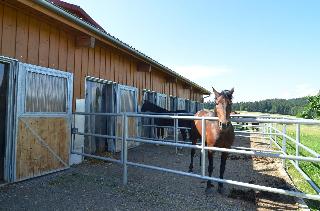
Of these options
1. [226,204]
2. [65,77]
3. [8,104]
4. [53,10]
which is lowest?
[226,204]

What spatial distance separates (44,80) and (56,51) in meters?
0.81

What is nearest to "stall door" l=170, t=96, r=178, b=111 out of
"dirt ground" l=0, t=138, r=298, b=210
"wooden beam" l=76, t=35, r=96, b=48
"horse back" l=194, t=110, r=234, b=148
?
"dirt ground" l=0, t=138, r=298, b=210

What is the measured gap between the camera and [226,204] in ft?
14.4

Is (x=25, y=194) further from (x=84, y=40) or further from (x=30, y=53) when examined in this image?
(x=84, y=40)

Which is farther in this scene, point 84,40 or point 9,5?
point 84,40

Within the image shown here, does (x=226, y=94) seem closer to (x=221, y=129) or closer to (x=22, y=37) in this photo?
(x=221, y=129)

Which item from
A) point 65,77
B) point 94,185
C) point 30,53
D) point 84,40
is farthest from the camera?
point 84,40

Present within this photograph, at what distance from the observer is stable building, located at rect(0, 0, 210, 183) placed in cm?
515

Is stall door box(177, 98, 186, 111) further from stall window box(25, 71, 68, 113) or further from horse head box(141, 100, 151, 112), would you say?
stall window box(25, 71, 68, 113)

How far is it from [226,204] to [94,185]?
237 centimetres

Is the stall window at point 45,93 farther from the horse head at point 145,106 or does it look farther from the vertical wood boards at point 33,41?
the horse head at point 145,106

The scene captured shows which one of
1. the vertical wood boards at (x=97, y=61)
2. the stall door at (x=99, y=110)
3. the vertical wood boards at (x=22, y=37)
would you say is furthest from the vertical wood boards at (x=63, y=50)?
the vertical wood boards at (x=97, y=61)

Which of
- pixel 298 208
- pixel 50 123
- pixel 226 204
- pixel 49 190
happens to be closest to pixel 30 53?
pixel 50 123

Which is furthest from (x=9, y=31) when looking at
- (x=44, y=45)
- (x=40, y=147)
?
(x=40, y=147)
